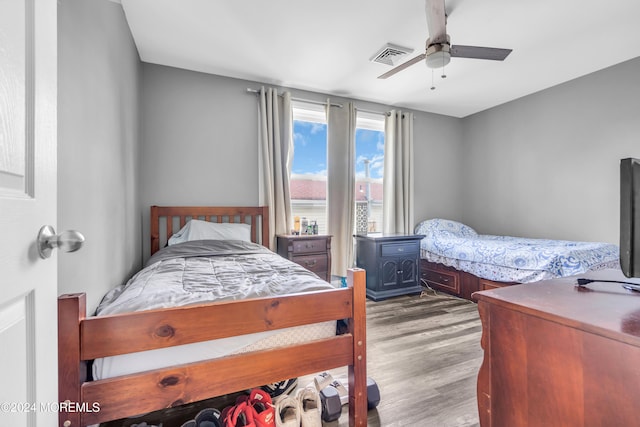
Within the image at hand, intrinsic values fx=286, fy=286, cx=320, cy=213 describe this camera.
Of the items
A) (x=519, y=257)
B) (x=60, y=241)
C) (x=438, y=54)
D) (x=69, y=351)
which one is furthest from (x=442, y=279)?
(x=60, y=241)

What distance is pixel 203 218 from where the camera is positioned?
313 cm

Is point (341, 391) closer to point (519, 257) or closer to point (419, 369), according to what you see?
point (419, 369)

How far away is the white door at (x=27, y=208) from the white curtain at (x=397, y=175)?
3815mm

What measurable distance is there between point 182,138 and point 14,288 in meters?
2.91

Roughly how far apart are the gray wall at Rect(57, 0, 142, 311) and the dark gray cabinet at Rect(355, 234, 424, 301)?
2.49 m

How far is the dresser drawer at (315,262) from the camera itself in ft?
10.4

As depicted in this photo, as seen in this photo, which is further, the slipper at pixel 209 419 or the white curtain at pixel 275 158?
the white curtain at pixel 275 158

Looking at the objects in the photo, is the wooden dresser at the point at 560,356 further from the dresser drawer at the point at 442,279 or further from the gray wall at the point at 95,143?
the dresser drawer at the point at 442,279

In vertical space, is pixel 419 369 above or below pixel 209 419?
below

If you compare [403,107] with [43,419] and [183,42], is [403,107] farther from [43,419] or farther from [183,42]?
[43,419]

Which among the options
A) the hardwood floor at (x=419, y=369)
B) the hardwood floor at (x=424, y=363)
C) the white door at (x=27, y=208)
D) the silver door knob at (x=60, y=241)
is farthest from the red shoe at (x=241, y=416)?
the silver door knob at (x=60, y=241)

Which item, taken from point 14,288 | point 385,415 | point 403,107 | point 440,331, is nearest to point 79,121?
point 14,288

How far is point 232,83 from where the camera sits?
10.8 feet

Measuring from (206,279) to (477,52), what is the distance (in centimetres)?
247
